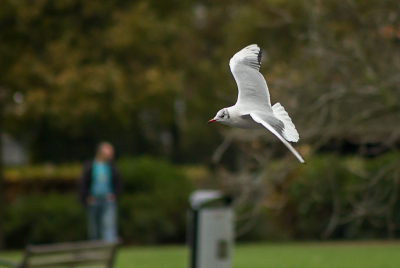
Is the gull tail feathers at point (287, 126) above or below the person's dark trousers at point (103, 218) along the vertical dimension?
above

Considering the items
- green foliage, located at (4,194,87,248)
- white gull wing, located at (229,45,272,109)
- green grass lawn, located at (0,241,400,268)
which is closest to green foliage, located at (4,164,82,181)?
green foliage, located at (4,194,87,248)

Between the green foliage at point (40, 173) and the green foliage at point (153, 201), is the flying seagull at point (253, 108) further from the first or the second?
the green foliage at point (40, 173)

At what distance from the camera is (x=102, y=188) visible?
36.4 feet

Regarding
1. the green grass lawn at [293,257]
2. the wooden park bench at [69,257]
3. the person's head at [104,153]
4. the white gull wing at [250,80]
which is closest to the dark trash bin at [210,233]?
the wooden park bench at [69,257]

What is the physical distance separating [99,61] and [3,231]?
184 inches

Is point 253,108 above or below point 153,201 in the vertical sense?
above

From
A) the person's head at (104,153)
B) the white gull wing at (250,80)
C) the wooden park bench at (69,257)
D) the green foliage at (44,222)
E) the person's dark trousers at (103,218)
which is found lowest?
the green foliage at (44,222)

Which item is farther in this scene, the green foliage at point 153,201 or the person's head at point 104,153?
the green foliage at point 153,201

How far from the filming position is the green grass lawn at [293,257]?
10.9 m

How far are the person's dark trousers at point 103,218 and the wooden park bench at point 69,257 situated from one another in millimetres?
5022

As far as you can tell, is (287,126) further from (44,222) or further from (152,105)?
(44,222)

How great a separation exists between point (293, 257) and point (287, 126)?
1140cm

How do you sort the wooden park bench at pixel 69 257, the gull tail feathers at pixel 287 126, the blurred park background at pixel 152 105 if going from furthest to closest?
the blurred park background at pixel 152 105, the wooden park bench at pixel 69 257, the gull tail feathers at pixel 287 126

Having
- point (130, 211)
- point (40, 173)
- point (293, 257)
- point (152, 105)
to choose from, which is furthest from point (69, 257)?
point (40, 173)
